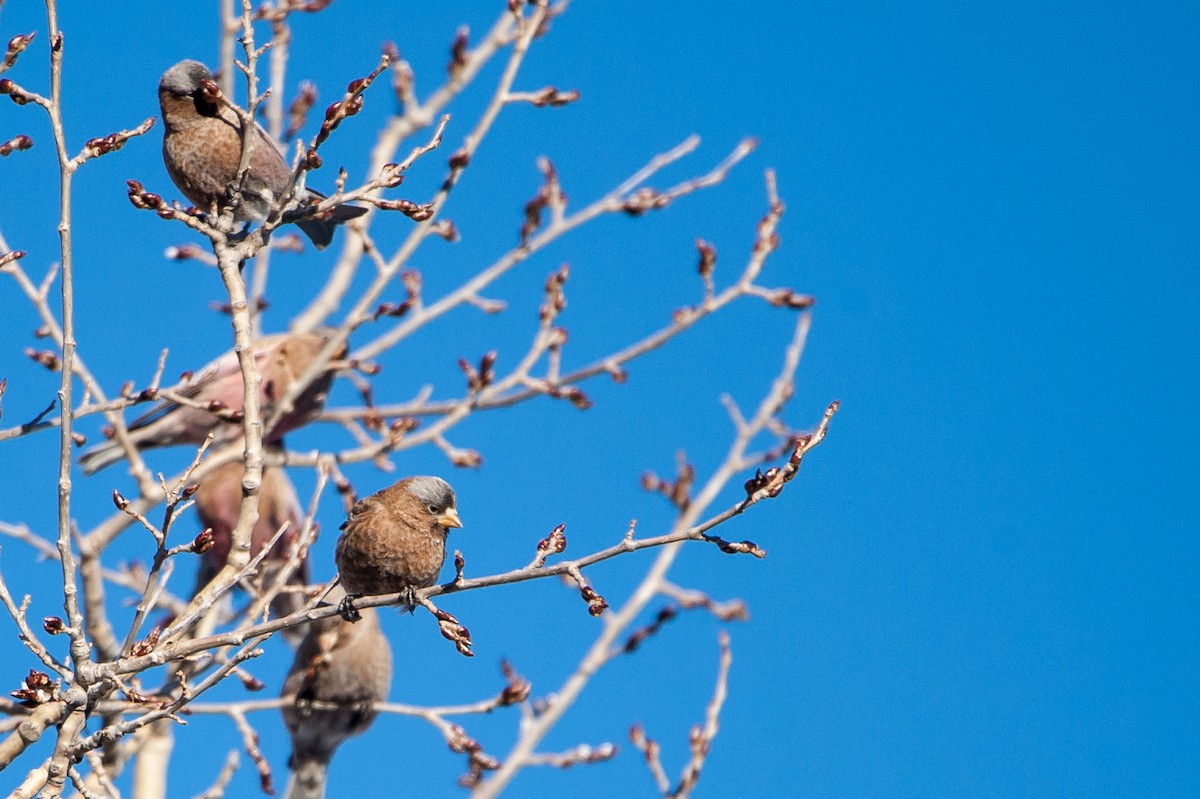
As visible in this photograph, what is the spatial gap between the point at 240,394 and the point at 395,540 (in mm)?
2700

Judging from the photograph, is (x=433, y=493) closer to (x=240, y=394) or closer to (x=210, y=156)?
(x=210, y=156)

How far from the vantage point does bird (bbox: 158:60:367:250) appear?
14.0 feet

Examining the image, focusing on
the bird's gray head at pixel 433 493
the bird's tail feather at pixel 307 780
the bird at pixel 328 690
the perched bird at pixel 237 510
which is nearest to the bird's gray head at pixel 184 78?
the bird's gray head at pixel 433 493

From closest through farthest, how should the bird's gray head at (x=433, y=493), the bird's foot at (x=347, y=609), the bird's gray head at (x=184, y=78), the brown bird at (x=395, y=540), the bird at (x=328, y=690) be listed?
the bird's foot at (x=347, y=609) → the brown bird at (x=395, y=540) → the bird's gray head at (x=433, y=493) → the bird's gray head at (x=184, y=78) → the bird at (x=328, y=690)

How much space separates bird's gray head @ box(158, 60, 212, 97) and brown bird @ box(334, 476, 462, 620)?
1.41 metres

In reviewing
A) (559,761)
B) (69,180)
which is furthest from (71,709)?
(559,761)

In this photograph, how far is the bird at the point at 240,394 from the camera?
5977 millimetres

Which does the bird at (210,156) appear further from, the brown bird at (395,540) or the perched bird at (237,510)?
the perched bird at (237,510)

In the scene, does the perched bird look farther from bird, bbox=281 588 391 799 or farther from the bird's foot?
the bird's foot

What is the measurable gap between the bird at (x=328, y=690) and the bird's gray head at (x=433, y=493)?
1426mm

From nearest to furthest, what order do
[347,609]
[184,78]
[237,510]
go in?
[347,609], [184,78], [237,510]

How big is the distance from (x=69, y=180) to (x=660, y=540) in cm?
149

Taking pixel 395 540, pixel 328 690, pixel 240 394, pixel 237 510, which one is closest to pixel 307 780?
pixel 328 690

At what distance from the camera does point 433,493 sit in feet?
14.1
